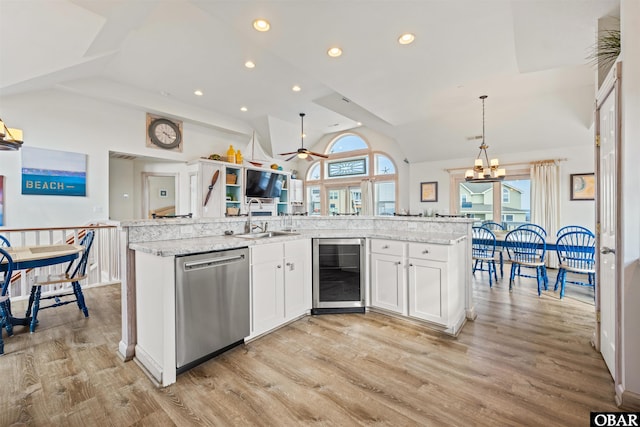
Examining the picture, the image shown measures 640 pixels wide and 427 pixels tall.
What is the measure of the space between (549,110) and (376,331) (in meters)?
5.36

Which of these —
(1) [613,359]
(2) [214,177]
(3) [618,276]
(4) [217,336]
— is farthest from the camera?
(2) [214,177]

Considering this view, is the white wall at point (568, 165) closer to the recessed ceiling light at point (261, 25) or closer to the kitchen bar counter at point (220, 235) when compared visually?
the kitchen bar counter at point (220, 235)

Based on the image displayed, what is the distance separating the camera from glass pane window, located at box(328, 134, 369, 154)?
8445 millimetres

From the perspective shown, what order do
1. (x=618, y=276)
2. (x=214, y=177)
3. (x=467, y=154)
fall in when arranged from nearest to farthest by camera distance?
(x=618, y=276) < (x=214, y=177) < (x=467, y=154)

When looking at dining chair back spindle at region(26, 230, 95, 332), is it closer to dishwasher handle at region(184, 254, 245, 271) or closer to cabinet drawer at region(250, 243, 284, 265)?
dishwasher handle at region(184, 254, 245, 271)

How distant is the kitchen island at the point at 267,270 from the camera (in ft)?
6.41

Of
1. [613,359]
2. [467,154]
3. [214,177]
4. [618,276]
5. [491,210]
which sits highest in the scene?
[467,154]

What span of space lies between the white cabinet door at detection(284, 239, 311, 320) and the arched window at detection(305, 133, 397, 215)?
4.72 m

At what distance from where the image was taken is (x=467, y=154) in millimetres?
6613

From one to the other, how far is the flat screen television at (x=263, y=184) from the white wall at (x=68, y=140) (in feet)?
6.46

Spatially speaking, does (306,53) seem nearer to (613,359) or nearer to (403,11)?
(403,11)

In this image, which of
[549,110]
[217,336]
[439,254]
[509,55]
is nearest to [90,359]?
[217,336]

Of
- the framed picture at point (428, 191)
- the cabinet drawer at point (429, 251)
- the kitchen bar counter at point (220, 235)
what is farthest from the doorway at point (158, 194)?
the framed picture at point (428, 191)

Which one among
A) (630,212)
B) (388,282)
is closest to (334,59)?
(388,282)
